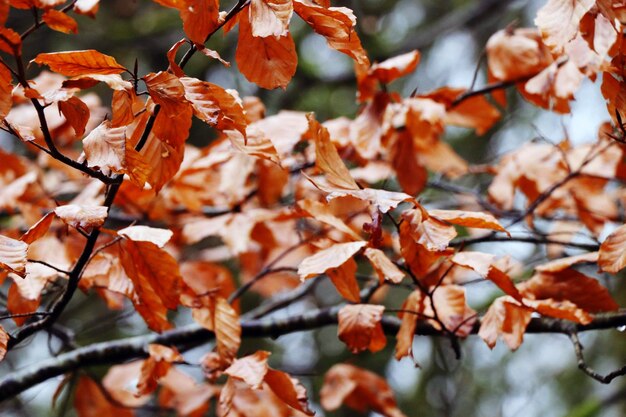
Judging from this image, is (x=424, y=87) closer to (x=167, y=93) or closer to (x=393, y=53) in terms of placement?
(x=393, y=53)

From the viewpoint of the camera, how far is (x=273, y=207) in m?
1.51

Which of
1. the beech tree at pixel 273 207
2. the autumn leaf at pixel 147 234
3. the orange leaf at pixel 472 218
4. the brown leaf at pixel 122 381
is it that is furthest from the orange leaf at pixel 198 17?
the brown leaf at pixel 122 381

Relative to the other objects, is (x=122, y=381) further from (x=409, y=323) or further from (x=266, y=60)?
(x=266, y=60)

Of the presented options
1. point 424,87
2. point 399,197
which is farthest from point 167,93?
point 424,87

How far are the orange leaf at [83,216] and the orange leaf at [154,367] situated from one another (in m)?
0.33

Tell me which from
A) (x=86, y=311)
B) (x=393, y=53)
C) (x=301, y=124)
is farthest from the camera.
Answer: (x=86, y=311)

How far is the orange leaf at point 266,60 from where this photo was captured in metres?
0.73

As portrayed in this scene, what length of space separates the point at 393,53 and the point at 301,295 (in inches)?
39.3

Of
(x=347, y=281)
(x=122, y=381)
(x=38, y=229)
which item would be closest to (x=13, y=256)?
(x=38, y=229)

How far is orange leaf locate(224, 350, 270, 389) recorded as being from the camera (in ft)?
2.82

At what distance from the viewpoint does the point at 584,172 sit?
136 centimetres

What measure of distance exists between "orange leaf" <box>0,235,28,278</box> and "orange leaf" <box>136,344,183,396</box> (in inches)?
12.9

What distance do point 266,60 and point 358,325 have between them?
368 mm

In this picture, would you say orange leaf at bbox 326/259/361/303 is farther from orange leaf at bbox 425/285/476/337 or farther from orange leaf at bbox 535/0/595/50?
orange leaf at bbox 535/0/595/50
